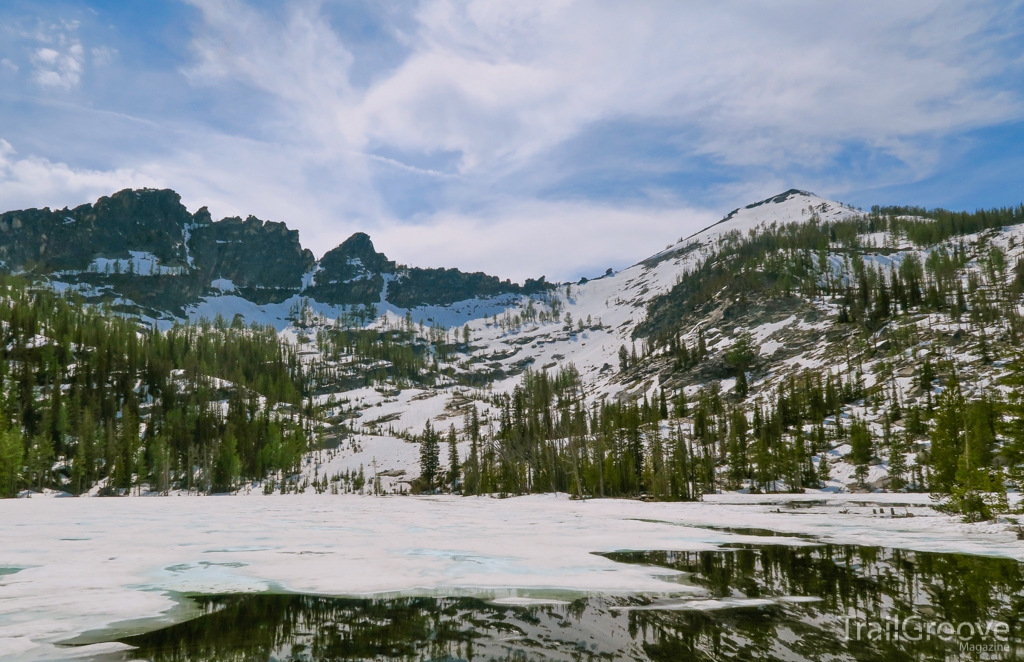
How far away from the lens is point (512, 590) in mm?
10242

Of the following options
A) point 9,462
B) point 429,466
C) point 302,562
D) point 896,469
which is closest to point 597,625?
point 302,562

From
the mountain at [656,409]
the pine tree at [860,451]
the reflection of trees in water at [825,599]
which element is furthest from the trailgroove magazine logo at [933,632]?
the pine tree at [860,451]

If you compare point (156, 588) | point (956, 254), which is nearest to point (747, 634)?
point (156, 588)

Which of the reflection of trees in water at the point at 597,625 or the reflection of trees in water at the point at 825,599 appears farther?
the reflection of trees in water at the point at 825,599

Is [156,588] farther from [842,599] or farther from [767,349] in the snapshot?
[767,349]

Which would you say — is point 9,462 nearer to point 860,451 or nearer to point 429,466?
point 429,466

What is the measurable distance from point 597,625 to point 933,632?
4602mm

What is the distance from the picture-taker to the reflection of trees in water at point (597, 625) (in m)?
6.40

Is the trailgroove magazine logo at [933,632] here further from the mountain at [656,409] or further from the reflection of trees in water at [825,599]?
the mountain at [656,409]

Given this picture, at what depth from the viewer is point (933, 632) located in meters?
7.17

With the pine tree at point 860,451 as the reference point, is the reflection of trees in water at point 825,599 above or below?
above

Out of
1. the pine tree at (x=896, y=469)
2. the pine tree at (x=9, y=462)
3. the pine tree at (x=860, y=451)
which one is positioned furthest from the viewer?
the pine tree at (x=860, y=451)

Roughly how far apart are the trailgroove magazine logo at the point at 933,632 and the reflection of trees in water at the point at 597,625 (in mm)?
190

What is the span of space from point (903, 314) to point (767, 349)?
33.0 metres
